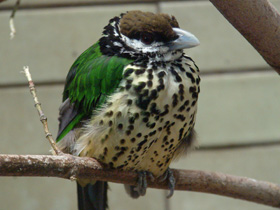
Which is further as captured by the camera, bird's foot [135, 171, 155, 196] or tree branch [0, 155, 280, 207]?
bird's foot [135, 171, 155, 196]

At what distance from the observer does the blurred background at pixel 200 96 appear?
2.55 m

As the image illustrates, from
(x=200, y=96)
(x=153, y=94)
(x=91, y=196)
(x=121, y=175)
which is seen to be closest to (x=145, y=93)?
(x=153, y=94)

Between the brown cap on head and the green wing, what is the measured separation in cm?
9

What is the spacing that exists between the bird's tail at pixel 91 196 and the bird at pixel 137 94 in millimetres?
220

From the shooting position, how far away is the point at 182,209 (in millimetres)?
2654

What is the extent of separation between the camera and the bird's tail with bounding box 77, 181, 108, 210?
1.58 meters

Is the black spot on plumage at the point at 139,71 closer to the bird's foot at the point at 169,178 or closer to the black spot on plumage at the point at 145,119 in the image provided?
the black spot on plumage at the point at 145,119

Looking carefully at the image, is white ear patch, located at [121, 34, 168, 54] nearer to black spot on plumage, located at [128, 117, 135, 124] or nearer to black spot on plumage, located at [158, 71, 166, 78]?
black spot on plumage, located at [158, 71, 166, 78]

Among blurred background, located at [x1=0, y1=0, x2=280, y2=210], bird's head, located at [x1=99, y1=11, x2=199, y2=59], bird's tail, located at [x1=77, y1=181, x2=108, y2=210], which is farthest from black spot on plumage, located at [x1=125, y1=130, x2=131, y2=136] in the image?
blurred background, located at [x1=0, y1=0, x2=280, y2=210]

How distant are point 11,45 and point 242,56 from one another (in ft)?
4.23

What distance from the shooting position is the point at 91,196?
1.58 meters

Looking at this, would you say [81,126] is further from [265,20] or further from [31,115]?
[31,115]

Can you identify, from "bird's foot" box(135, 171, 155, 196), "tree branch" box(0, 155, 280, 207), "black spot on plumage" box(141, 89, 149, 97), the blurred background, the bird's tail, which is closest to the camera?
"tree branch" box(0, 155, 280, 207)

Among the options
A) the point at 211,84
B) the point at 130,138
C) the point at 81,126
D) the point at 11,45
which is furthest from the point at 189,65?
the point at 11,45
